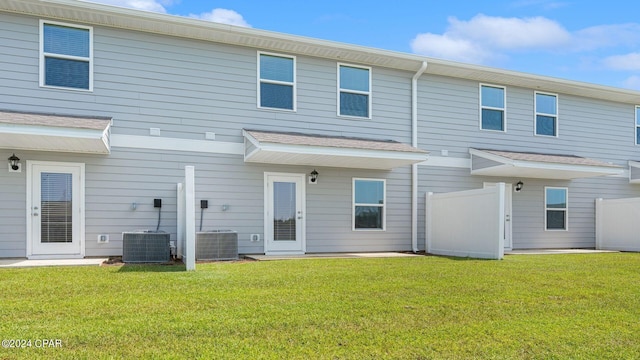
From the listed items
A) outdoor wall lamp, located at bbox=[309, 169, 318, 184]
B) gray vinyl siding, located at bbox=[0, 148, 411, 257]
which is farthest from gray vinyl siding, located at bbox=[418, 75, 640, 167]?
outdoor wall lamp, located at bbox=[309, 169, 318, 184]

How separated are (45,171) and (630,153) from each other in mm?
15360

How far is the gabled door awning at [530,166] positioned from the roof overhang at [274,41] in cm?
198

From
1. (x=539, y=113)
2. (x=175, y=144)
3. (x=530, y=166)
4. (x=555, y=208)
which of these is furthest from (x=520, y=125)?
(x=175, y=144)

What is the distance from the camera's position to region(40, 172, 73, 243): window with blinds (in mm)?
8445

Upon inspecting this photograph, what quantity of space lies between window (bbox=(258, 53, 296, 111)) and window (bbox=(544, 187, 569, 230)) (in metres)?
7.54

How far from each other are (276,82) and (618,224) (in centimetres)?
1000

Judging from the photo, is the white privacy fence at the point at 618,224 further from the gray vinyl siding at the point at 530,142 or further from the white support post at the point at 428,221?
the white support post at the point at 428,221

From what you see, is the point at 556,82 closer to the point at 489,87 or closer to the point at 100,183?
the point at 489,87

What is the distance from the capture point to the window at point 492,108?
39.4 feet

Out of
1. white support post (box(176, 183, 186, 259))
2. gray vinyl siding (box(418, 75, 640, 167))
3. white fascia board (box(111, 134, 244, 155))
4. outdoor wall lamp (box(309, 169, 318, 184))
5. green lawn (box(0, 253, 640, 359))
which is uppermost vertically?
gray vinyl siding (box(418, 75, 640, 167))

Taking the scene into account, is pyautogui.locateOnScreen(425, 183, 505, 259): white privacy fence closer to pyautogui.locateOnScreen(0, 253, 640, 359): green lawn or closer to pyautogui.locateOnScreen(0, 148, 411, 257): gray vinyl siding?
pyautogui.locateOnScreen(0, 148, 411, 257): gray vinyl siding

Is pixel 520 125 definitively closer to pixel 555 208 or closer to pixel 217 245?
pixel 555 208

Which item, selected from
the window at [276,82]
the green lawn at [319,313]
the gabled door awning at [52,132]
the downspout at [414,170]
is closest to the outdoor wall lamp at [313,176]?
the window at [276,82]

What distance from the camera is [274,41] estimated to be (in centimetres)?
973
